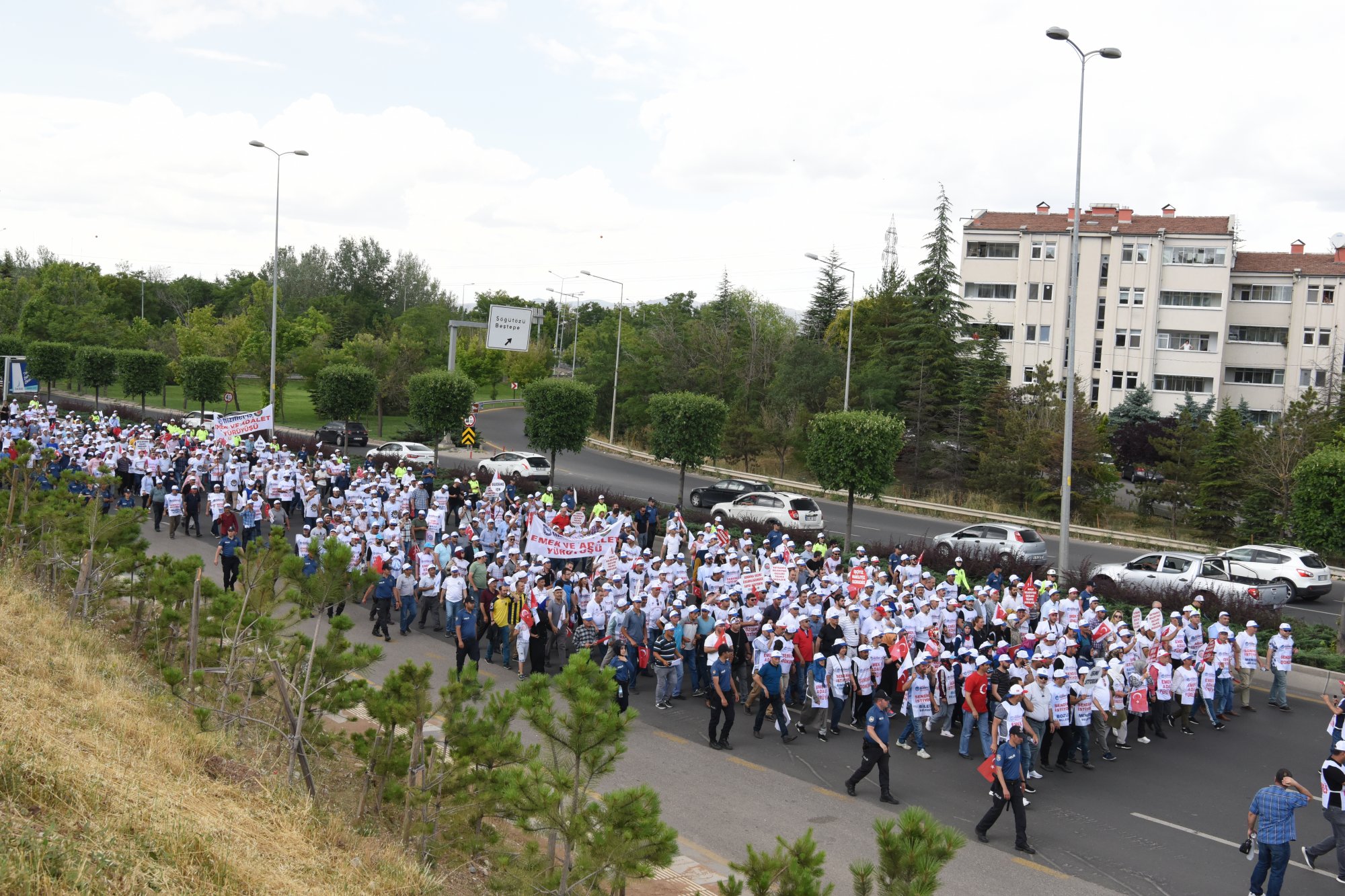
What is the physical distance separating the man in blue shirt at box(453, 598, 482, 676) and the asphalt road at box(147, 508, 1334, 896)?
0.51 metres

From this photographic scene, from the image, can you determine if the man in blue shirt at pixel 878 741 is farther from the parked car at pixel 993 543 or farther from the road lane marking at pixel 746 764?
→ the parked car at pixel 993 543

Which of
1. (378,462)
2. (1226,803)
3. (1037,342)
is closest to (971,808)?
(1226,803)

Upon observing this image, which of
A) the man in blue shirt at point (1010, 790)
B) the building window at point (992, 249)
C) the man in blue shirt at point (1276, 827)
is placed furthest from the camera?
the building window at point (992, 249)

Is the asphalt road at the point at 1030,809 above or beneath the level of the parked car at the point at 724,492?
beneath

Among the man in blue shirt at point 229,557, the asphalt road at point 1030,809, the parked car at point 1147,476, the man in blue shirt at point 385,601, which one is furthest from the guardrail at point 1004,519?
the man in blue shirt at point 229,557

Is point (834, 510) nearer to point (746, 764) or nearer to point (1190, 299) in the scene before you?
point (746, 764)

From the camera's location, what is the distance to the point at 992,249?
5597 cm

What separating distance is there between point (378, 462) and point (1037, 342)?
36.3 metres

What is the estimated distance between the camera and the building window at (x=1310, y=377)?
5247cm

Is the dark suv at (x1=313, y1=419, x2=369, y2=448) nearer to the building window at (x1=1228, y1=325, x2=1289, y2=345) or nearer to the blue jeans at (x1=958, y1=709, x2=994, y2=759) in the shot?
the blue jeans at (x1=958, y1=709, x2=994, y2=759)

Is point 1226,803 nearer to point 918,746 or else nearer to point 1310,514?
point 918,746

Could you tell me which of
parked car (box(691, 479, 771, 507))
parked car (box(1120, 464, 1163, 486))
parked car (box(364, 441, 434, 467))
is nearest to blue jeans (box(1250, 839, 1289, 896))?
parked car (box(691, 479, 771, 507))

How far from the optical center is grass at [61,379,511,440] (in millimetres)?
62031

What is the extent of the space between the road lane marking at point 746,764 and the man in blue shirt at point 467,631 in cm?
402
